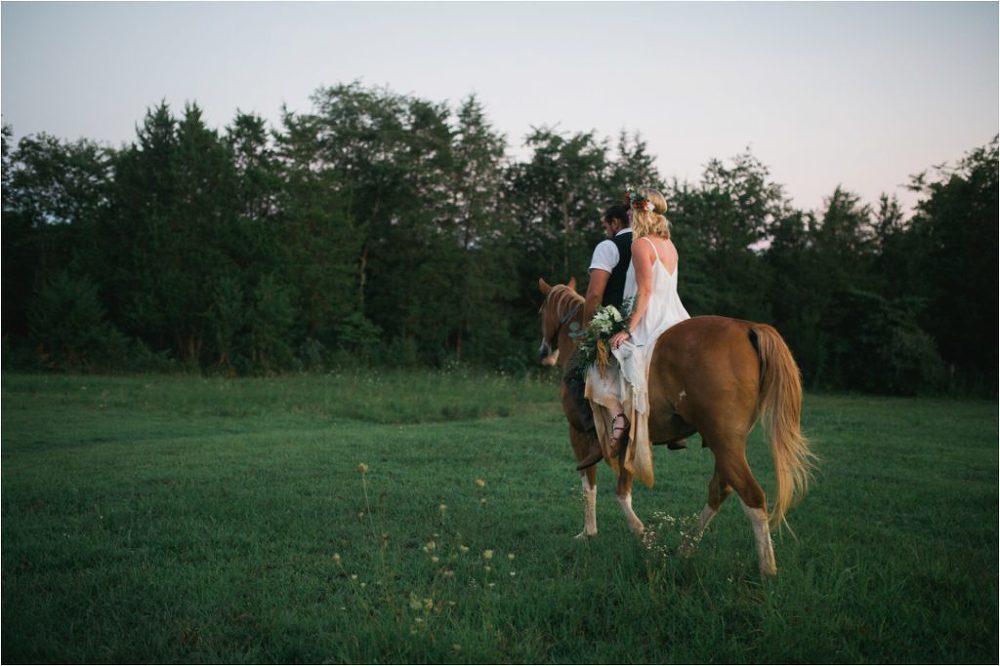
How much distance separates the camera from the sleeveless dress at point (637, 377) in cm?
521

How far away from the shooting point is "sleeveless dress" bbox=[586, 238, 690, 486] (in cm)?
521

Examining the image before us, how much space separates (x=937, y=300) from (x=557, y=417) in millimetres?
23657

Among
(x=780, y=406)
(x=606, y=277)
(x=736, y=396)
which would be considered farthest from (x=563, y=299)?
(x=780, y=406)

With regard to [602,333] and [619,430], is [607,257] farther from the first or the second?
[619,430]

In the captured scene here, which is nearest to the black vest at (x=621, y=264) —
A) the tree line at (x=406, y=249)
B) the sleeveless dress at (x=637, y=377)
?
the sleeveless dress at (x=637, y=377)

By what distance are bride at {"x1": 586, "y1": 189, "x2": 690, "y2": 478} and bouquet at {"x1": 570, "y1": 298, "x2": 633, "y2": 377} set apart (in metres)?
0.06

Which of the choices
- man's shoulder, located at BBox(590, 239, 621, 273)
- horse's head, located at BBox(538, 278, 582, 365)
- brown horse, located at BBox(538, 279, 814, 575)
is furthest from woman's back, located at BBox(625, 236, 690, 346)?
horse's head, located at BBox(538, 278, 582, 365)

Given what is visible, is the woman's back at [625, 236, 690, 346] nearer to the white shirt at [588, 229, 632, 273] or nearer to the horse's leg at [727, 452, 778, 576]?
the white shirt at [588, 229, 632, 273]

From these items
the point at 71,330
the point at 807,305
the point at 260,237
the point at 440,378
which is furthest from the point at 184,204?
the point at 807,305

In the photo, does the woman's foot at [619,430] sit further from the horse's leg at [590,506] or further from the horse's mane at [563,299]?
the horse's mane at [563,299]

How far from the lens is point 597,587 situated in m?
4.52

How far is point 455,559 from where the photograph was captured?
5121 mm

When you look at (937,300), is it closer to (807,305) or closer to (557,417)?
(807,305)

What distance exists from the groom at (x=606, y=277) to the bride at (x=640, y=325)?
1.12 ft
